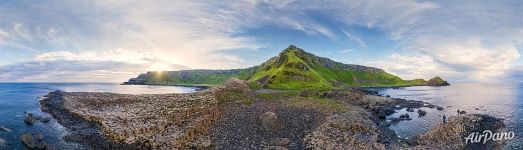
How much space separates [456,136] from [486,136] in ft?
24.0

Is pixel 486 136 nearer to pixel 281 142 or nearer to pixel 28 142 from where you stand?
pixel 281 142

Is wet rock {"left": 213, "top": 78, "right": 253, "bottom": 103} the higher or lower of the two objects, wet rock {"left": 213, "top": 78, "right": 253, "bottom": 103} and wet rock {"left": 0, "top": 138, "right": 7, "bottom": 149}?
the higher

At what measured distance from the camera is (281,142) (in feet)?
151

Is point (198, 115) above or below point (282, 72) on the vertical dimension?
below

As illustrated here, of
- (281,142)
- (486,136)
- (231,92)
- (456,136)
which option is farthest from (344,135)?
(231,92)

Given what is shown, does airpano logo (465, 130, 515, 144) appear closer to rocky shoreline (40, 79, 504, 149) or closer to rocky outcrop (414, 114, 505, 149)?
rocky outcrop (414, 114, 505, 149)

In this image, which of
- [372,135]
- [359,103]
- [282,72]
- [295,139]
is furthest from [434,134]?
[282,72]

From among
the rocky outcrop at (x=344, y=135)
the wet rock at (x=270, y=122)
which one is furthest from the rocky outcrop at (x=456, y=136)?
the wet rock at (x=270, y=122)

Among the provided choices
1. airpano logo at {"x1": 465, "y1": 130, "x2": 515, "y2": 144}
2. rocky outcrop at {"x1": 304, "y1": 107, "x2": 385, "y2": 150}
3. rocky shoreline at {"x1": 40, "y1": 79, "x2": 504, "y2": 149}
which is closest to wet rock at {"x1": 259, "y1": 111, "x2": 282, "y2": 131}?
rocky shoreline at {"x1": 40, "y1": 79, "x2": 504, "y2": 149}

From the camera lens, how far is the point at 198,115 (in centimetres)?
5909

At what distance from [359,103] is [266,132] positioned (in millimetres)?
51132

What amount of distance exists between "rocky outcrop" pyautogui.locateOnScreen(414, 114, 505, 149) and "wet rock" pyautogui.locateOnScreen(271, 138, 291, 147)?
16.6 metres

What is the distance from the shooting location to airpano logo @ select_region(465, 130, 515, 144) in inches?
1976

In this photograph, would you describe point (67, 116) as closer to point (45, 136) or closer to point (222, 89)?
point (45, 136)
